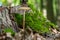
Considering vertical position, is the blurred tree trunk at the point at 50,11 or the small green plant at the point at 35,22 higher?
the small green plant at the point at 35,22

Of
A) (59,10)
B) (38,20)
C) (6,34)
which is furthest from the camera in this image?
(59,10)

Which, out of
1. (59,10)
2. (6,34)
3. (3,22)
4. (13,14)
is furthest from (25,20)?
(59,10)

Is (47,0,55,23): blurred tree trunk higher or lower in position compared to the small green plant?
lower

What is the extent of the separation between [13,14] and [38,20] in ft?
1.32

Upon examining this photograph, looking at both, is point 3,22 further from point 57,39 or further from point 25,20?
point 57,39

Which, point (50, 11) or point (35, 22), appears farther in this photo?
point (50, 11)

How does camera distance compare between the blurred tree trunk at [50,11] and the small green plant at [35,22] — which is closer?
the small green plant at [35,22]

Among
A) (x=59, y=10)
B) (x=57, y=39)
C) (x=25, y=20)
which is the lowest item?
(x=59, y=10)

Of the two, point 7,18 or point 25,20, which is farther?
point 25,20

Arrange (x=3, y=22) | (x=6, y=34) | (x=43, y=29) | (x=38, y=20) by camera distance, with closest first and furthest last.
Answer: (x=6, y=34)
(x=3, y=22)
(x=43, y=29)
(x=38, y=20)

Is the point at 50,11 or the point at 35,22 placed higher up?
the point at 35,22

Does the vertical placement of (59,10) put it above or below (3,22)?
below

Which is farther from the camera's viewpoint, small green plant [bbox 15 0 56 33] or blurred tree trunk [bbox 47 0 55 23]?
blurred tree trunk [bbox 47 0 55 23]

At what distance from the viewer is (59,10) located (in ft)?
37.4
